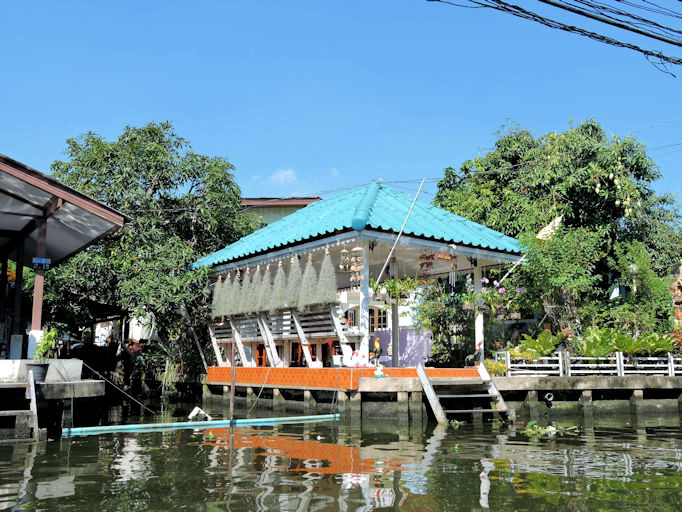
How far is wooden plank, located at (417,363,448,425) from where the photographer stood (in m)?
15.4

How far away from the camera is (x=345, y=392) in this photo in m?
16.5

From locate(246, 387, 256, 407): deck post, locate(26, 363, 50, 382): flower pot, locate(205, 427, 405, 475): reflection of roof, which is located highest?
locate(26, 363, 50, 382): flower pot

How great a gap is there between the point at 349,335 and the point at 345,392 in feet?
5.32

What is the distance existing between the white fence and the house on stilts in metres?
1.37

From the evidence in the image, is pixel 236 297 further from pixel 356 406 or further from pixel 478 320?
pixel 478 320

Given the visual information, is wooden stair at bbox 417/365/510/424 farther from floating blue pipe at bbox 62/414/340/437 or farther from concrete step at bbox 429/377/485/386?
floating blue pipe at bbox 62/414/340/437

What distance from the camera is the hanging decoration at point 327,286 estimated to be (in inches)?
689

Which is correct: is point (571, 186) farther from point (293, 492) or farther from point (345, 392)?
point (293, 492)

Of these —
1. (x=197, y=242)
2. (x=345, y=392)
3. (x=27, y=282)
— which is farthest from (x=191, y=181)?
(x=345, y=392)

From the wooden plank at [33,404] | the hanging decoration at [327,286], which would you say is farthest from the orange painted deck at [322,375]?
the wooden plank at [33,404]

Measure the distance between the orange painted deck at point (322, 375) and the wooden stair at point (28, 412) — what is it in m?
7.21

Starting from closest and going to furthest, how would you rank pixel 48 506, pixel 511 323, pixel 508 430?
pixel 48 506 → pixel 508 430 → pixel 511 323

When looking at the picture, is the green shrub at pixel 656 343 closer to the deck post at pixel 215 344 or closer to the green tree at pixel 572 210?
the green tree at pixel 572 210

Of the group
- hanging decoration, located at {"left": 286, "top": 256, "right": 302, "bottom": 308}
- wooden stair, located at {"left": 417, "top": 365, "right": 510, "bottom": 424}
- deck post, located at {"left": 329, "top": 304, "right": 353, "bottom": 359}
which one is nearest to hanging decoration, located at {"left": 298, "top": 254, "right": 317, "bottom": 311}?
hanging decoration, located at {"left": 286, "top": 256, "right": 302, "bottom": 308}
